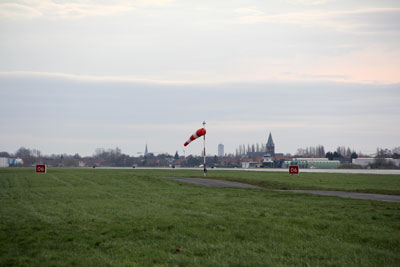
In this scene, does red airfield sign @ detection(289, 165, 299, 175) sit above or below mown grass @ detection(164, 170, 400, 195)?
above

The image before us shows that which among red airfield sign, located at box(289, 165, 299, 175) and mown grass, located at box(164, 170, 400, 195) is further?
red airfield sign, located at box(289, 165, 299, 175)

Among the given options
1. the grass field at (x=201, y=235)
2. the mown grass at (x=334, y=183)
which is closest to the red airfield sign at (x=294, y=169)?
the mown grass at (x=334, y=183)

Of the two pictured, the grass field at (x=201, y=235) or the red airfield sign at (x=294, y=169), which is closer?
the grass field at (x=201, y=235)

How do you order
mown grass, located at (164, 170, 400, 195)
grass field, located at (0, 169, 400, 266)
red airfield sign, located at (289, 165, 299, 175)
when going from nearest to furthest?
1. grass field, located at (0, 169, 400, 266)
2. mown grass, located at (164, 170, 400, 195)
3. red airfield sign, located at (289, 165, 299, 175)

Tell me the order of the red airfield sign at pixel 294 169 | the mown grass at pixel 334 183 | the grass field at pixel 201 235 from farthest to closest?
1. the red airfield sign at pixel 294 169
2. the mown grass at pixel 334 183
3. the grass field at pixel 201 235

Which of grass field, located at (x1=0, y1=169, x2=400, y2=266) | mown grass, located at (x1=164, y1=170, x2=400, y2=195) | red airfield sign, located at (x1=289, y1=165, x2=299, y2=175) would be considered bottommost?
grass field, located at (x1=0, y1=169, x2=400, y2=266)

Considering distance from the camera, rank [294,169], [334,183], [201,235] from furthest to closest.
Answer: [294,169] < [334,183] < [201,235]

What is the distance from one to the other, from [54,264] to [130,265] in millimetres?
1755

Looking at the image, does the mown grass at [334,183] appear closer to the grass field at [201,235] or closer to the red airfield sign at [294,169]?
the red airfield sign at [294,169]

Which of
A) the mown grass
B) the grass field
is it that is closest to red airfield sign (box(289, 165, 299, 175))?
the mown grass

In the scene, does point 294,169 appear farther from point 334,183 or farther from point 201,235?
point 201,235

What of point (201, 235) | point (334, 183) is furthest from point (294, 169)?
point (201, 235)

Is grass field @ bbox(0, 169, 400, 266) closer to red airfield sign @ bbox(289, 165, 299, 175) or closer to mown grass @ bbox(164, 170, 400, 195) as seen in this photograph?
mown grass @ bbox(164, 170, 400, 195)

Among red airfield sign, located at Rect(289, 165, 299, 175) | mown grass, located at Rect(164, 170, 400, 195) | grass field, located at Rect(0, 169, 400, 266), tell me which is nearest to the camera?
grass field, located at Rect(0, 169, 400, 266)
